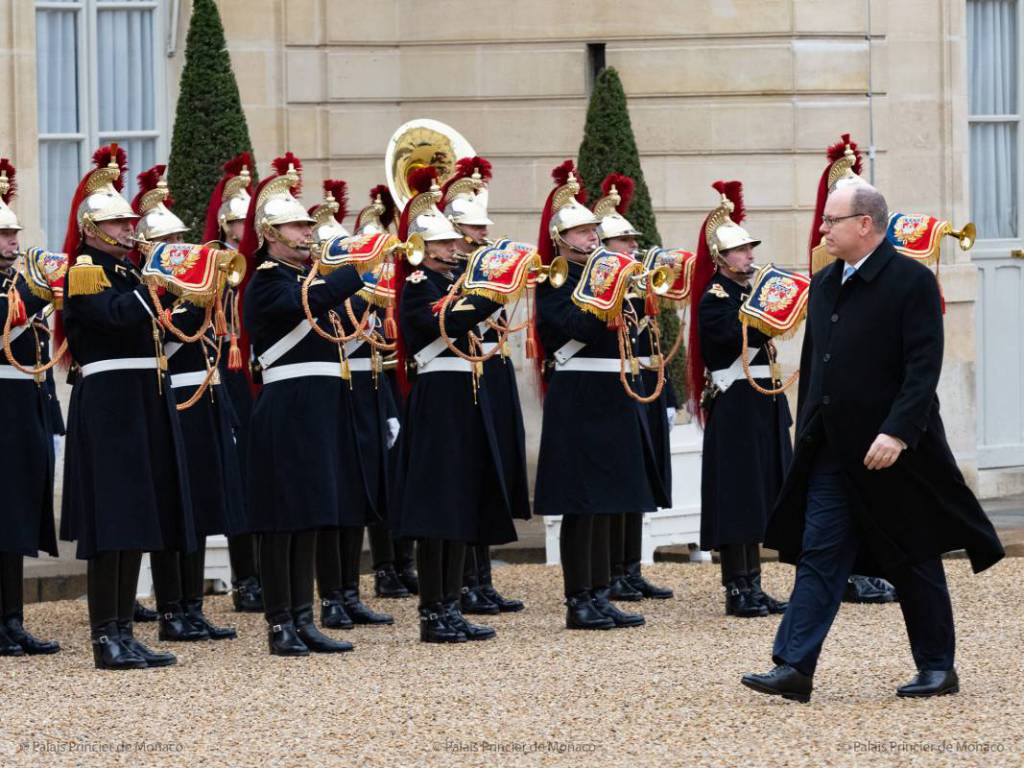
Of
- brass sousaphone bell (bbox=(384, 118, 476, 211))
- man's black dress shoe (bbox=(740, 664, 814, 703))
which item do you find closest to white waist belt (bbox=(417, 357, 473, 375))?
brass sousaphone bell (bbox=(384, 118, 476, 211))

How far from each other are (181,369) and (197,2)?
4.22m

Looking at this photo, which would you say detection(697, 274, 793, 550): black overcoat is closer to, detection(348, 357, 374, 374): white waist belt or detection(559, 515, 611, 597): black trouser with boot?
detection(559, 515, 611, 597): black trouser with boot

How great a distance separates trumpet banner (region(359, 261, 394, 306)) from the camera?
9.51 metres

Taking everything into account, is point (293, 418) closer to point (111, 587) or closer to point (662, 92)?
point (111, 587)

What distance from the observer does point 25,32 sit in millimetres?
12516

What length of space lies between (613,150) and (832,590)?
660 centimetres

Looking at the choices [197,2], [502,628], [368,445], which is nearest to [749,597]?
[502,628]

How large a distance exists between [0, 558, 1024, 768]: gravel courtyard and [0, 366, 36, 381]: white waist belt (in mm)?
1051

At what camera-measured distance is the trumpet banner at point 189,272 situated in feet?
26.1

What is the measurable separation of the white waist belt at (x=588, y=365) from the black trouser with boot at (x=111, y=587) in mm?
1999

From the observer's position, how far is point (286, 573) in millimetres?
8336

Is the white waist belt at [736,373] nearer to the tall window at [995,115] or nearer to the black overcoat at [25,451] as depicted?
the black overcoat at [25,451]

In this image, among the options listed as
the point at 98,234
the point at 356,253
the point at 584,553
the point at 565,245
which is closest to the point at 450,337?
the point at 356,253

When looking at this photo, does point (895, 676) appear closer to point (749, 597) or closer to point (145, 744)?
point (749, 597)
